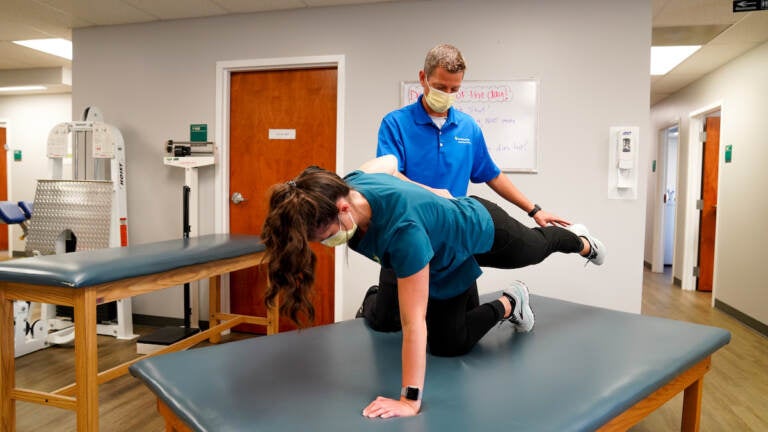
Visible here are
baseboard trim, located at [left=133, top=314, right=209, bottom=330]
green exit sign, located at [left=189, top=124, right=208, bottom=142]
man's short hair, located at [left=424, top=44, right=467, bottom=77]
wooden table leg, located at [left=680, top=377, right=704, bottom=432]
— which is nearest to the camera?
man's short hair, located at [left=424, top=44, right=467, bottom=77]

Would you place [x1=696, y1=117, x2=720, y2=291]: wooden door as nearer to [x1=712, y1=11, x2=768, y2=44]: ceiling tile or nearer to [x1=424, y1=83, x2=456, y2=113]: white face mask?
[x1=712, y1=11, x2=768, y2=44]: ceiling tile

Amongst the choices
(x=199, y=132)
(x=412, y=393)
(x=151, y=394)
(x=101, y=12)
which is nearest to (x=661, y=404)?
(x=412, y=393)

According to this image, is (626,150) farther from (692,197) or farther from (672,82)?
(672,82)

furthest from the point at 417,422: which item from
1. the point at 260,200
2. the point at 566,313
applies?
the point at 260,200

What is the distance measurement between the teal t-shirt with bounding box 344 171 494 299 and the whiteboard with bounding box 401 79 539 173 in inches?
55.6

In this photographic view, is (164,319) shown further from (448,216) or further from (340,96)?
(448,216)

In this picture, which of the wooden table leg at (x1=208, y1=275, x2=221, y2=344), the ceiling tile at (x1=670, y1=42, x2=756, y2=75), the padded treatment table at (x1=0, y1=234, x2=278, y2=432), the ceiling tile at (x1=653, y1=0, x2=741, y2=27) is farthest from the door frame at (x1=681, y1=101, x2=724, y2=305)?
the padded treatment table at (x1=0, y1=234, x2=278, y2=432)

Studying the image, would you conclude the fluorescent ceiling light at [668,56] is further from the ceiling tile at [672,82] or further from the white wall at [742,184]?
the white wall at [742,184]

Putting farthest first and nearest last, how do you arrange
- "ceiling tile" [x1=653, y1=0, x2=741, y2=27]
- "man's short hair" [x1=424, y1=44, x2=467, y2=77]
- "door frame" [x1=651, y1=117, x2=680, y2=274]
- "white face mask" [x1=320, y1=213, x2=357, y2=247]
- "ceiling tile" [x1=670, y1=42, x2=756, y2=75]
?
"door frame" [x1=651, y1=117, x2=680, y2=274] < "ceiling tile" [x1=670, y1=42, x2=756, y2=75] < "ceiling tile" [x1=653, y1=0, x2=741, y2=27] < "man's short hair" [x1=424, y1=44, x2=467, y2=77] < "white face mask" [x1=320, y1=213, x2=357, y2=247]

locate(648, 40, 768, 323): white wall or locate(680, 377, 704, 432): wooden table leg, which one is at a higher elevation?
locate(648, 40, 768, 323): white wall

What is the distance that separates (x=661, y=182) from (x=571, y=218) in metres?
4.00

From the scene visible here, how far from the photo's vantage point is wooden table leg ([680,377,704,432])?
1727mm

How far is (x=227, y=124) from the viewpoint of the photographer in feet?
10.8

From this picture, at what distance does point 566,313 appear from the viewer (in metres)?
1.96
